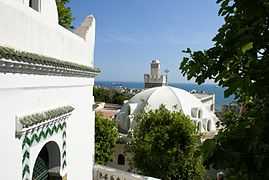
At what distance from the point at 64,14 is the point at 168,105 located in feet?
56.3

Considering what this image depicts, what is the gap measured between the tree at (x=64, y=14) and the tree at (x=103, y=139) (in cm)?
886

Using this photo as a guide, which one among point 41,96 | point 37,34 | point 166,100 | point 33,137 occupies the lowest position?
point 166,100

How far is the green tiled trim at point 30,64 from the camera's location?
12.7 feet

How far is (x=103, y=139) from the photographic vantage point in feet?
71.8

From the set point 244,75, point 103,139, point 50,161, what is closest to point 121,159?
point 103,139

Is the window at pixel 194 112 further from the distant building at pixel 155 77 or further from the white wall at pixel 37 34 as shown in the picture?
the white wall at pixel 37 34

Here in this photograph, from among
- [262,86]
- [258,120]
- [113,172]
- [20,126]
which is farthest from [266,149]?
[113,172]

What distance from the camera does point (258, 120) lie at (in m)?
2.69

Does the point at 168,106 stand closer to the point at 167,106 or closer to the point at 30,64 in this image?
the point at 167,106

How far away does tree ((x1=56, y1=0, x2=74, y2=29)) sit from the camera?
13.6 m

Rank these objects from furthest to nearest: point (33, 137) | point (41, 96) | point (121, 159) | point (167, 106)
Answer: point (167, 106)
point (121, 159)
point (41, 96)
point (33, 137)

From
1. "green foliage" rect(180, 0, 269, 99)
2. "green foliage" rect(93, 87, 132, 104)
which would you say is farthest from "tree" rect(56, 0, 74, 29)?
"green foliage" rect(93, 87, 132, 104)

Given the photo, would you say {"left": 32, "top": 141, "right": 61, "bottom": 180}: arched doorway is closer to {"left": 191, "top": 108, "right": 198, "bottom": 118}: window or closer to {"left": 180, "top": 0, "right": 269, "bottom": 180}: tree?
{"left": 180, "top": 0, "right": 269, "bottom": 180}: tree

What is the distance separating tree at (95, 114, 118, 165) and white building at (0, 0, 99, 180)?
13409mm
